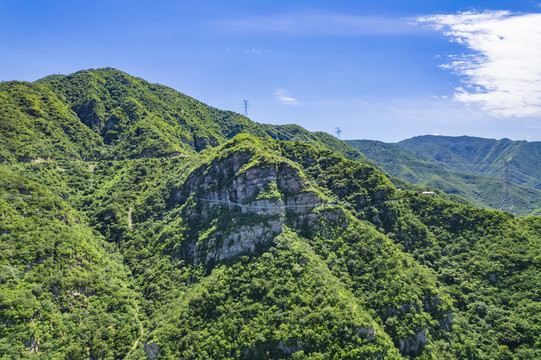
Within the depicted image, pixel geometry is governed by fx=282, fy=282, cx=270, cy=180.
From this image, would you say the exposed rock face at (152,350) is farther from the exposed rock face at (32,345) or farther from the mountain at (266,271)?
the exposed rock face at (32,345)

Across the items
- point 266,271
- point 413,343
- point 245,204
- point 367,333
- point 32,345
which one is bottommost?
point 413,343

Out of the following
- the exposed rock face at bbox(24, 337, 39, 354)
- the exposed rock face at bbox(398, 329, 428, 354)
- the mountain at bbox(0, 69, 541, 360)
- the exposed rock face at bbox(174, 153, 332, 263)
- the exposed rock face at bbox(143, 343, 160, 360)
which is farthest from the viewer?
the exposed rock face at bbox(174, 153, 332, 263)

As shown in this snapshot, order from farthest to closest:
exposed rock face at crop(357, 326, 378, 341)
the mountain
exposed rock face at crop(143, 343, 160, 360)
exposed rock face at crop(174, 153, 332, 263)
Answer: exposed rock face at crop(174, 153, 332, 263) → exposed rock face at crop(143, 343, 160, 360) → the mountain → exposed rock face at crop(357, 326, 378, 341)

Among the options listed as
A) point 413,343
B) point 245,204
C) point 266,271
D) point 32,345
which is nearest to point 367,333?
point 413,343

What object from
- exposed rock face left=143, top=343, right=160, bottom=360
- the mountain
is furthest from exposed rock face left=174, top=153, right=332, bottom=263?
exposed rock face left=143, top=343, right=160, bottom=360

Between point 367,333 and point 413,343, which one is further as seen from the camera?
point 413,343

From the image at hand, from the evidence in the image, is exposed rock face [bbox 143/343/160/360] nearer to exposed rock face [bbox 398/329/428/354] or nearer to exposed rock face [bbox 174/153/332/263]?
exposed rock face [bbox 174/153/332/263]

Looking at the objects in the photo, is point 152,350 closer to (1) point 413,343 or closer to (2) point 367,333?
(2) point 367,333

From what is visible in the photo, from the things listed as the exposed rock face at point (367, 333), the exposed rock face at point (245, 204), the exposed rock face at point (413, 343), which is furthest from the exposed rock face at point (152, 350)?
the exposed rock face at point (413, 343)

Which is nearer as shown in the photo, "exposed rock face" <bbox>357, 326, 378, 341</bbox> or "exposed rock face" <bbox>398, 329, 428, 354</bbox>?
"exposed rock face" <bbox>357, 326, 378, 341</bbox>

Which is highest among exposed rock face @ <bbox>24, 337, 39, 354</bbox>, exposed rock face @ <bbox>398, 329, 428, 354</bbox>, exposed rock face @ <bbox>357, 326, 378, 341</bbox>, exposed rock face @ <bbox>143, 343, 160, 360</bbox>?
exposed rock face @ <bbox>357, 326, 378, 341</bbox>
